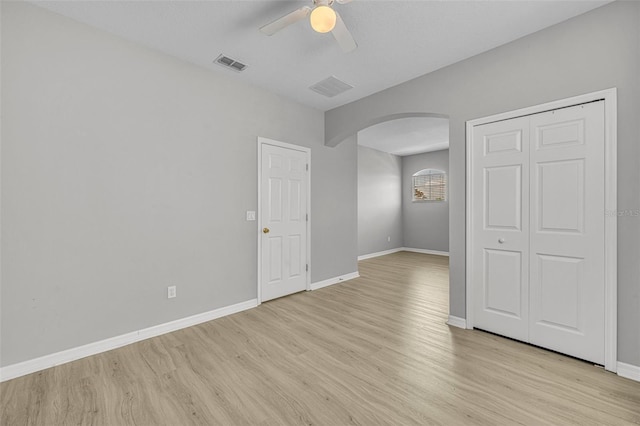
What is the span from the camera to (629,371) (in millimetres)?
1994

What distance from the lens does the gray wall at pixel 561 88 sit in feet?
6.61

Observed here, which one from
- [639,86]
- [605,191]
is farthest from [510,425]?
[639,86]

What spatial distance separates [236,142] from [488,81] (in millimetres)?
2820

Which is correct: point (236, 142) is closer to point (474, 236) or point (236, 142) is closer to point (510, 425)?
point (474, 236)

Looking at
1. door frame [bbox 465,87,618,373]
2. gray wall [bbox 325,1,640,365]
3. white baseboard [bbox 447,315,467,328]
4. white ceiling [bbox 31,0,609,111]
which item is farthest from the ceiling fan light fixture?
white baseboard [bbox 447,315,467,328]

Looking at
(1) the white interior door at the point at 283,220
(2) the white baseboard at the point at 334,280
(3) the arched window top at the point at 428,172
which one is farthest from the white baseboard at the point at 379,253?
(1) the white interior door at the point at 283,220

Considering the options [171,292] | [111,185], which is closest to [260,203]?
[171,292]

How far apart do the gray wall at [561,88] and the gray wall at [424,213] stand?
463 centimetres

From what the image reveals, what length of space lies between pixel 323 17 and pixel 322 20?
0.06ft

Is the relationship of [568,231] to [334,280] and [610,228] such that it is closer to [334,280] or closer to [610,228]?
[610,228]

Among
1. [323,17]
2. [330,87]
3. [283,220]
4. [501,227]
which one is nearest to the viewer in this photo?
[323,17]

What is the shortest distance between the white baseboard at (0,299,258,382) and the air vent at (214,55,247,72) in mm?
2773

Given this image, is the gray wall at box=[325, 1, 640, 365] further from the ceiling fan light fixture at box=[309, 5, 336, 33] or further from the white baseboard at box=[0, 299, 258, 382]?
the white baseboard at box=[0, 299, 258, 382]

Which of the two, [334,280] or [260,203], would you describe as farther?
[334,280]
